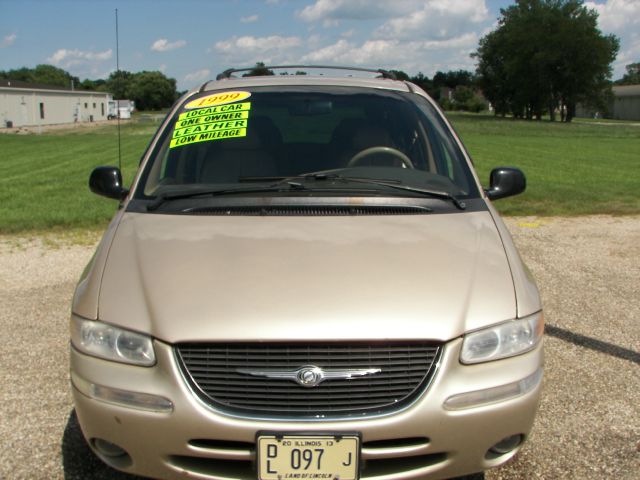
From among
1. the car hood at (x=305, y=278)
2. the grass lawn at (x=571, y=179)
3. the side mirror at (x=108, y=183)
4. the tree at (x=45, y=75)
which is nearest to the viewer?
the car hood at (x=305, y=278)

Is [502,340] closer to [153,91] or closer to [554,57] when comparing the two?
[554,57]

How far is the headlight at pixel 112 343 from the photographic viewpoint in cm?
237

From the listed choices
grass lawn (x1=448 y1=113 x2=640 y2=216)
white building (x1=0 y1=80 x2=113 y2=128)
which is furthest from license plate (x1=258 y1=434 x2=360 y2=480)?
white building (x1=0 y1=80 x2=113 y2=128)

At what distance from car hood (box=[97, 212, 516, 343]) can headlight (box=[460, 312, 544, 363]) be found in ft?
0.13

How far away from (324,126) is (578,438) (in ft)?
6.95

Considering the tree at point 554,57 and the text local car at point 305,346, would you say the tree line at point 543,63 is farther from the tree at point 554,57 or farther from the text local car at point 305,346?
the text local car at point 305,346

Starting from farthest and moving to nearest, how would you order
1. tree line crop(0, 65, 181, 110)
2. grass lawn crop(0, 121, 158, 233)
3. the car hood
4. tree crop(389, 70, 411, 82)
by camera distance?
tree line crop(0, 65, 181, 110) < grass lawn crop(0, 121, 158, 233) < tree crop(389, 70, 411, 82) < the car hood

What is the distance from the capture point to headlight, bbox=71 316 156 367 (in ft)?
7.77

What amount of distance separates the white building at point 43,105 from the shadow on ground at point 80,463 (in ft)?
184

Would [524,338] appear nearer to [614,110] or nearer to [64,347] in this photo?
[64,347]

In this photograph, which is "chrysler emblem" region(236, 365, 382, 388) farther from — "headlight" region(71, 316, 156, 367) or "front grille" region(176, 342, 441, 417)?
"headlight" region(71, 316, 156, 367)

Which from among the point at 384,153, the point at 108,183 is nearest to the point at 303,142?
the point at 384,153

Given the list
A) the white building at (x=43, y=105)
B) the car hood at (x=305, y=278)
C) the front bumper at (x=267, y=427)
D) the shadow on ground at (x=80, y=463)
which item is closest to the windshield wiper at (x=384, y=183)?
the car hood at (x=305, y=278)

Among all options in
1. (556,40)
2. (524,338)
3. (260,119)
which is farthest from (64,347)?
(556,40)
